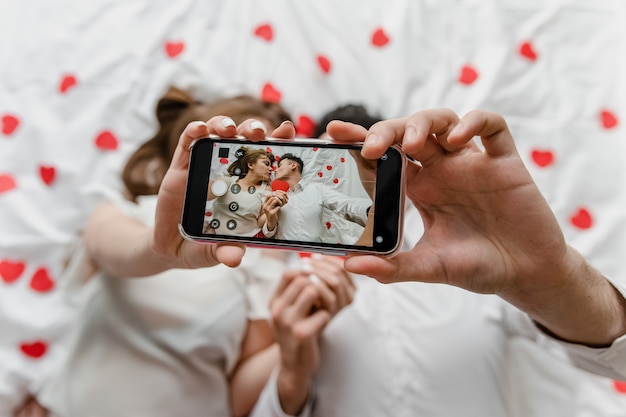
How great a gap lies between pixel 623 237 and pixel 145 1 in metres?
1.06

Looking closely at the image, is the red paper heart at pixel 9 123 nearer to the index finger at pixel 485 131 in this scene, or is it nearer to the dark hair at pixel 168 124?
the dark hair at pixel 168 124

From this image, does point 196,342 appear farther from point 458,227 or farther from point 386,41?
point 386,41

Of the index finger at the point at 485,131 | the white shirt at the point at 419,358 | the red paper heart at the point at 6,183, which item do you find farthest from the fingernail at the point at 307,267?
the red paper heart at the point at 6,183

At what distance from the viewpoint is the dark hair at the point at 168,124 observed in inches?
37.0

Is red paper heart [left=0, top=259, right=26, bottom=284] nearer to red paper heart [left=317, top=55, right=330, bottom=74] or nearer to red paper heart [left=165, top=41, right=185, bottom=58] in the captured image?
red paper heart [left=165, top=41, right=185, bottom=58]

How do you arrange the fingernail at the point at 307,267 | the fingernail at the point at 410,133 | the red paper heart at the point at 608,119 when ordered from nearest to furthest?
the fingernail at the point at 410,133 < the fingernail at the point at 307,267 < the red paper heart at the point at 608,119

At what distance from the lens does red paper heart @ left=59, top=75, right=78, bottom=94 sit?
3.52ft

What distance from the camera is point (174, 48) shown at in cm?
112

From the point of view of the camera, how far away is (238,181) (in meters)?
0.55

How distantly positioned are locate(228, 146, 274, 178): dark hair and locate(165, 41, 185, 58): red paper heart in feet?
2.16

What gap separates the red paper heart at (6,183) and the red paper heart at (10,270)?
0.14 m

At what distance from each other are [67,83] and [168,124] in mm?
271

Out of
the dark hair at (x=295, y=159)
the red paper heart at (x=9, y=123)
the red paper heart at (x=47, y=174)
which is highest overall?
the dark hair at (x=295, y=159)

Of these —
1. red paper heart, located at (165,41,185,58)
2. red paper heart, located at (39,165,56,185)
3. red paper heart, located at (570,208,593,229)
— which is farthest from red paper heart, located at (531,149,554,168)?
red paper heart, located at (39,165,56,185)
